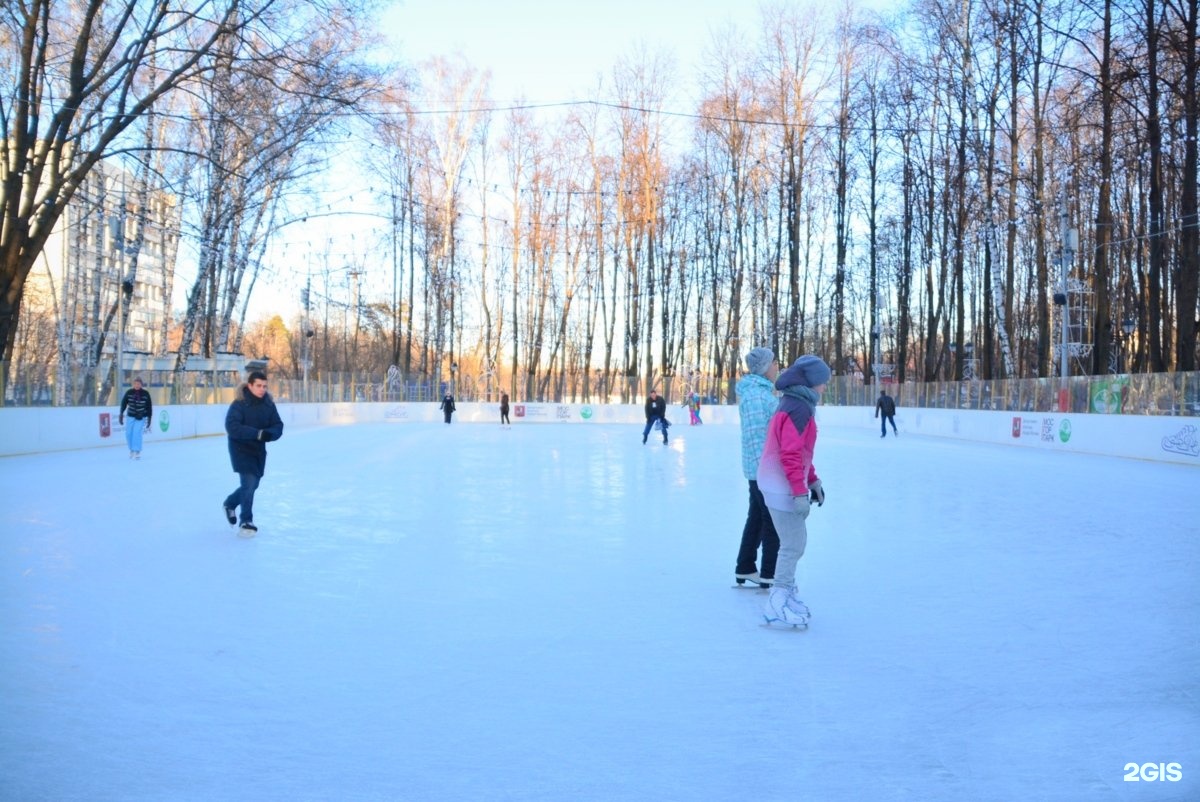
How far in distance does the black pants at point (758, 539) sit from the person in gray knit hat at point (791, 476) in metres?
0.88

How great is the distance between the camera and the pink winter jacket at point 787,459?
19.8ft

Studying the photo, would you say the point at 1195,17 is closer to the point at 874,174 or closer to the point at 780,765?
the point at 874,174

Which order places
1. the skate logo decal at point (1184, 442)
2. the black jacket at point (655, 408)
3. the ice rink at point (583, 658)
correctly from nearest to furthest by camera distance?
the ice rink at point (583, 658)
the skate logo decal at point (1184, 442)
the black jacket at point (655, 408)

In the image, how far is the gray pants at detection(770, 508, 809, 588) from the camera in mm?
6113

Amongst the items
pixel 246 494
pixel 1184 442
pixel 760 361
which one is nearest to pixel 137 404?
pixel 246 494

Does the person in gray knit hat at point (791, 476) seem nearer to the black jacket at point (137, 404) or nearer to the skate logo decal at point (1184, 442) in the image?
the black jacket at point (137, 404)

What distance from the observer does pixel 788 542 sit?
241 inches

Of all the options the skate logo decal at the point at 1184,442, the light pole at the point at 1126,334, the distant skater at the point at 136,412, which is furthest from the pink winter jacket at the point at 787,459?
the light pole at the point at 1126,334

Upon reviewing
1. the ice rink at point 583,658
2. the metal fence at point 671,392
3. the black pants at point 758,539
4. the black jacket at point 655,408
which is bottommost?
the ice rink at point 583,658

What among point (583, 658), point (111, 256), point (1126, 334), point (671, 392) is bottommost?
point (583, 658)

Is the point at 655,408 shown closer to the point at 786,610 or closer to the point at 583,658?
the point at 786,610

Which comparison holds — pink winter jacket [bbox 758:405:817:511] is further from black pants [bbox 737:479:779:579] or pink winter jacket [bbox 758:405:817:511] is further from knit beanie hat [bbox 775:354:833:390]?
black pants [bbox 737:479:779:579]

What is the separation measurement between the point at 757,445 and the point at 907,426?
33.5 meters

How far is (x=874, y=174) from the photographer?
154ft
